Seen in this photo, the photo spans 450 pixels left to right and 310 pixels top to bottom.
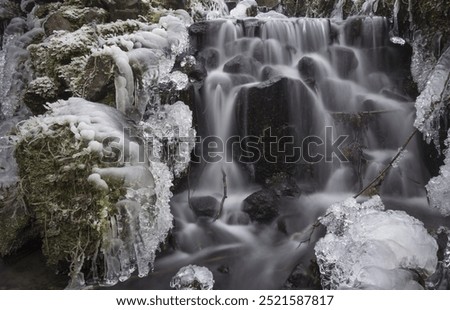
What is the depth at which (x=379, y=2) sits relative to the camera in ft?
20.2

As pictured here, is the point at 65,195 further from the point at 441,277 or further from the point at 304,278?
the point at 441,277

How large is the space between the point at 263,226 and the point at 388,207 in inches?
61.7

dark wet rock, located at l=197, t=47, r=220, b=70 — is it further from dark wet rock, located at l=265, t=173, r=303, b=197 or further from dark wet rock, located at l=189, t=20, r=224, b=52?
dark wet rock, located at l=265, t=173, r=303, b=197

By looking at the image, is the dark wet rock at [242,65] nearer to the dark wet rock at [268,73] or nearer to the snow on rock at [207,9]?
the dark wet rock at [268,73]

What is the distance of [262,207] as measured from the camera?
441 centimetres

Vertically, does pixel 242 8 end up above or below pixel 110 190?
above

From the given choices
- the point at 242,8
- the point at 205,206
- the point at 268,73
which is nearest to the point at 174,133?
the point at 205,206

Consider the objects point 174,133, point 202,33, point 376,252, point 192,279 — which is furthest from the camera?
point 202,33

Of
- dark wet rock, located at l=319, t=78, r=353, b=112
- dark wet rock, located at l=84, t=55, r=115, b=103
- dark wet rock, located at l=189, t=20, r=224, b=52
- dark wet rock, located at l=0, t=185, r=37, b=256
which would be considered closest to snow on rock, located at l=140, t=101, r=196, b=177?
dark wet rock, located at l=84, t=55, r=115, b=103

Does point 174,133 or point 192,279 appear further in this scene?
point 174,133

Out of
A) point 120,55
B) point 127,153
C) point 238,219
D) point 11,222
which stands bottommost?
point 238,219

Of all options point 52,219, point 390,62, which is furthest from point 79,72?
point 390,62

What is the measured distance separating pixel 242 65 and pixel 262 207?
2.25 metres
